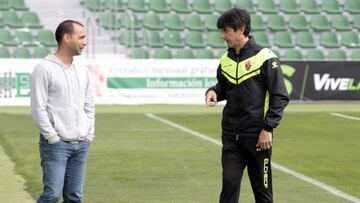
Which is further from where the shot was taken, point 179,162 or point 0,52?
point 0,52

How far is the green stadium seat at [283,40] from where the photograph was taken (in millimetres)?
34562

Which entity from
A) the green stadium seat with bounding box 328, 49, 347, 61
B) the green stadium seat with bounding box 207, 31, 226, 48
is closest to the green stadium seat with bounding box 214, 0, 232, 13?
the green stadium seat with bounding box 207, 31, 226, 48

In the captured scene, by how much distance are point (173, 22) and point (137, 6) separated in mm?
1478

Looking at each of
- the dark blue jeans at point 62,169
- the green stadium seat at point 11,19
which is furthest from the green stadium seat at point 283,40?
the dark blue jeans at point 62,169

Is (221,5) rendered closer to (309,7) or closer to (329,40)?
(309,7)

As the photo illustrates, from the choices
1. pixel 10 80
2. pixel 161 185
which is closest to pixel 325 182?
pixel 161 185

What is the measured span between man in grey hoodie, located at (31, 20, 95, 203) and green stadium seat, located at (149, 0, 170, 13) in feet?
89.9

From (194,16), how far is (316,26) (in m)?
4.93

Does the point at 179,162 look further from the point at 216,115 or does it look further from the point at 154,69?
the point at 154,69

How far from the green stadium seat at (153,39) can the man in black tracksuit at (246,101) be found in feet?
82.6

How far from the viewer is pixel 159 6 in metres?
34.9

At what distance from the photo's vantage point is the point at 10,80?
26.5 m

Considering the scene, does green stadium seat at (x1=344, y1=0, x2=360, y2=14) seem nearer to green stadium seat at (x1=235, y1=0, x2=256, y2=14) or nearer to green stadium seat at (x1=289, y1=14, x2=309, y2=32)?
green stadium seat at (x1=289, y1=14, x2=309, y2=32)

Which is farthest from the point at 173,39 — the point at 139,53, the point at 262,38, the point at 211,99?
the point at 211,99
